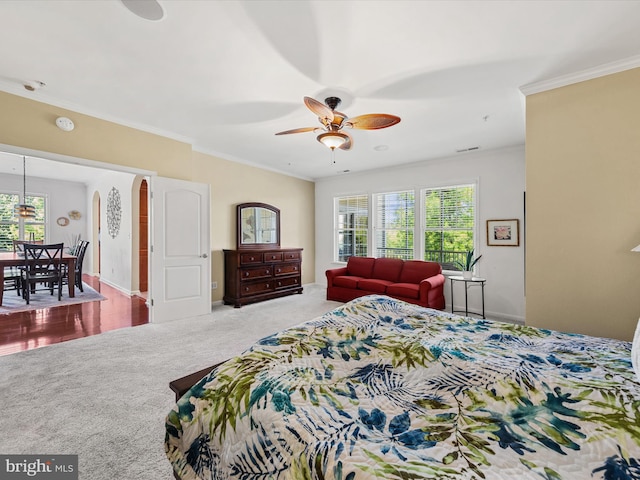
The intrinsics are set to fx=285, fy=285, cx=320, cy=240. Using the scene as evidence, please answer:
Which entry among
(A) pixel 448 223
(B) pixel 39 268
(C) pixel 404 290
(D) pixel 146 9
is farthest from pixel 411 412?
(B) pixel 39 268

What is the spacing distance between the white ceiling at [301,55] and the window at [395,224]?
226 centimetres

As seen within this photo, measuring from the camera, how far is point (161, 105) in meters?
3.29

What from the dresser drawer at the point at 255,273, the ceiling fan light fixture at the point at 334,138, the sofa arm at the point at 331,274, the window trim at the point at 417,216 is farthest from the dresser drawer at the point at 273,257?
the ceiling fan light fixture at the point at 334,138

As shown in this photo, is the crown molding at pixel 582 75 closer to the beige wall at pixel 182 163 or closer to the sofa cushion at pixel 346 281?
the sofa cushion at pixel 346 281

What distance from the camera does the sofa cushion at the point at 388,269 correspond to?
534cm

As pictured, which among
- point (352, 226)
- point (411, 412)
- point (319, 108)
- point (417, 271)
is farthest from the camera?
point (352, 226)

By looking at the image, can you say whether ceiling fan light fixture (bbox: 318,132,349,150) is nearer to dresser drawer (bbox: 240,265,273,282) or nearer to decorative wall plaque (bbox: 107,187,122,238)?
dresser drawer (bbox: 240,265,273,282)

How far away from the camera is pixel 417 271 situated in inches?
200

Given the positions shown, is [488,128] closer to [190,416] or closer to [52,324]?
[190,416]

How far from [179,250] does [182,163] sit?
1363 millimetres

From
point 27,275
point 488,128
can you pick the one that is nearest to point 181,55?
point 488,128

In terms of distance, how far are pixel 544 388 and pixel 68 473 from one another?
91.6 inches

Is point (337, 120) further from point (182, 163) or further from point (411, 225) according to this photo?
point (411, 225)

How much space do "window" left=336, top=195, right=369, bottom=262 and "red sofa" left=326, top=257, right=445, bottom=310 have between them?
78 cm
